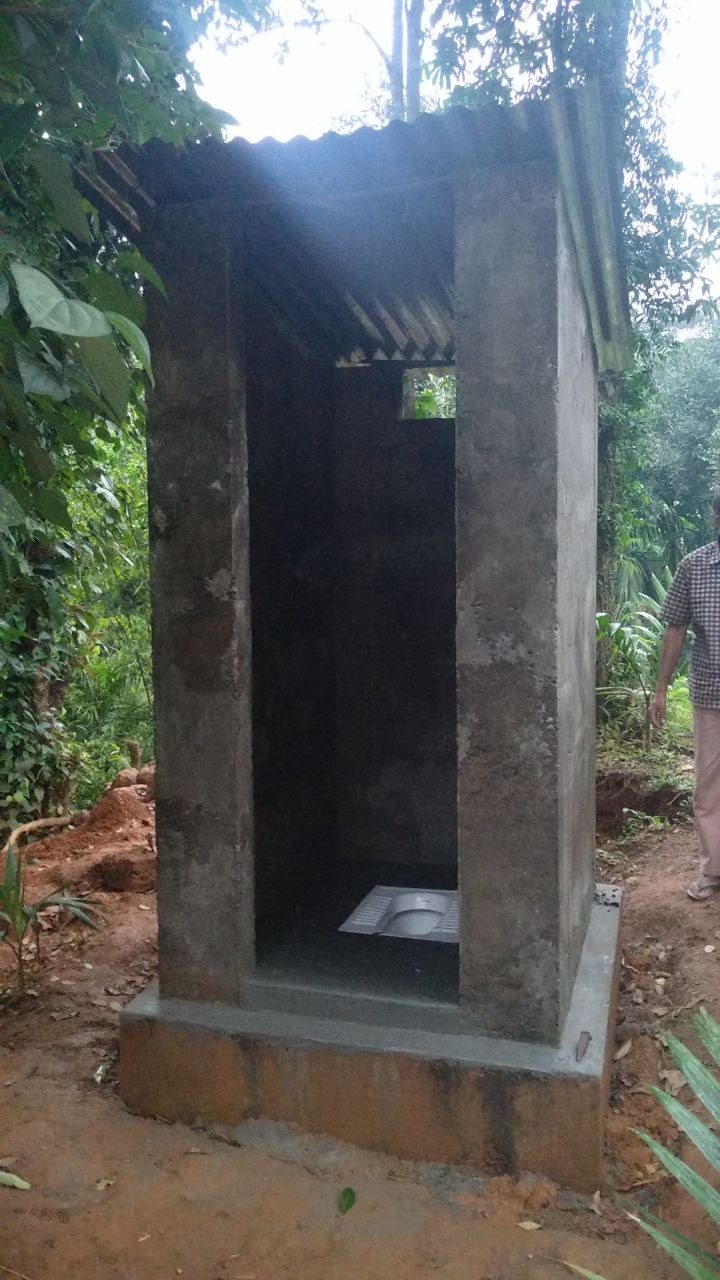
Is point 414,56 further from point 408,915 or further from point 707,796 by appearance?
point 408,915

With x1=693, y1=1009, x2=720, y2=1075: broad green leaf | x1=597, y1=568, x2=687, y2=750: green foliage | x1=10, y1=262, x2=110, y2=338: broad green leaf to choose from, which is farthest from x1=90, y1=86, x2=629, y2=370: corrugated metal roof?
x1=597, y1=568, x2=687, y2=750: green foliage

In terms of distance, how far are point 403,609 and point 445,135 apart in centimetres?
250

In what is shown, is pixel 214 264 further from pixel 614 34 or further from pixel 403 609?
pixel 614 34

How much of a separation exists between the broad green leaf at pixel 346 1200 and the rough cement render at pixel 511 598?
0.60 m

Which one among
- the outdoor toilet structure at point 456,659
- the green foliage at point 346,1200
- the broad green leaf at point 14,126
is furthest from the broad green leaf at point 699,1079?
the broad green leaf at point 14,126

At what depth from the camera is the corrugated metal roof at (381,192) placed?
106 inches

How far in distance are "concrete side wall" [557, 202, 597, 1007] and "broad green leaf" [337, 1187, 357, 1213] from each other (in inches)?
32.3

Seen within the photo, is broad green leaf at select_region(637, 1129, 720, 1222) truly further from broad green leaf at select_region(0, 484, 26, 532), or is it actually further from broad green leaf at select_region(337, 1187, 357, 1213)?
broad green leaf at select_region(0, 484, 26, 532)

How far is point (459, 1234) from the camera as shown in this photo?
2660 millimetres

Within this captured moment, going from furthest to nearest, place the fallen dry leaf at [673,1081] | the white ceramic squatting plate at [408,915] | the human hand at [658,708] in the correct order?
1. the human hand at [658,708]
2. the white ceramic squatting plate at [408,915]
3. the fallen dry leaf at [673,1081]

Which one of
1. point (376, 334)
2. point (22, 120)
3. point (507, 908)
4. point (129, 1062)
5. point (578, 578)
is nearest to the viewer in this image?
point (22, 120)

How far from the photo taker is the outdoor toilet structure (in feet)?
9.19

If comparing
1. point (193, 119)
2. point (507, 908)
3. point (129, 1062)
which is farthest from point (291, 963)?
point (193, 119)

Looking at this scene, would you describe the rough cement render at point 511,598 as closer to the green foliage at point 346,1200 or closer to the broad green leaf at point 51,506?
the green foliage at point 346,1200
